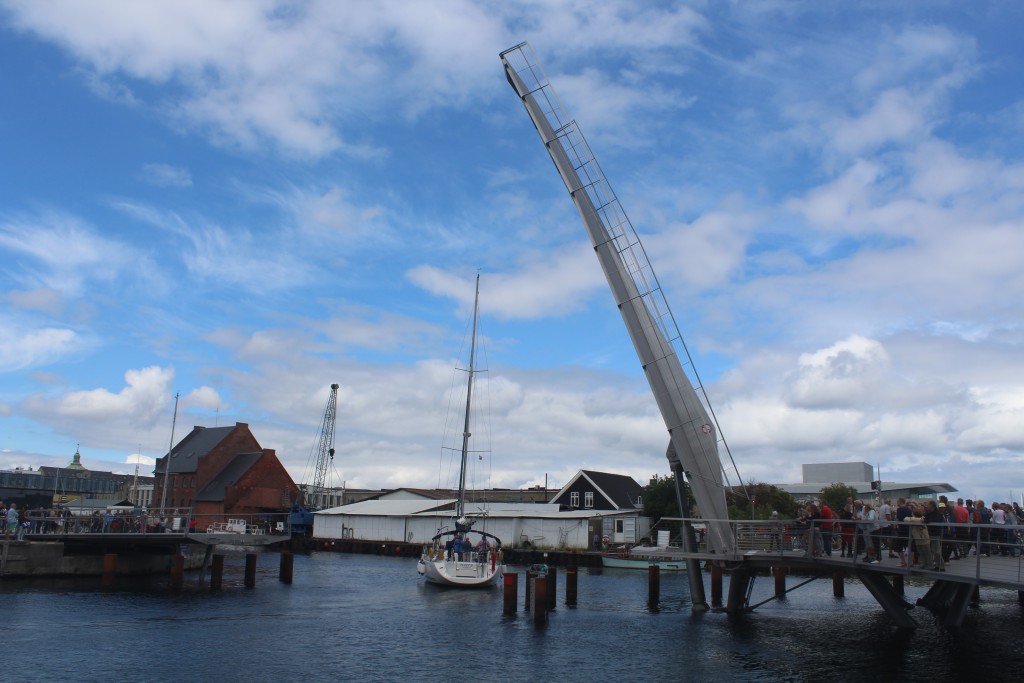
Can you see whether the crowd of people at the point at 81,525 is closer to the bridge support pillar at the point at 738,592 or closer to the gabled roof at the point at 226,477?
the bridge support pillar at the point at 738,592

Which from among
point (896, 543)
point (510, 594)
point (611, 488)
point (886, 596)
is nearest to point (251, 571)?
point (510, 594)

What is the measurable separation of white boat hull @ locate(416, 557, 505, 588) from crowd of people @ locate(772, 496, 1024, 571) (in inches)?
778

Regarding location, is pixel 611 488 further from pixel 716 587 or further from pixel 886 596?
pixel 886 596

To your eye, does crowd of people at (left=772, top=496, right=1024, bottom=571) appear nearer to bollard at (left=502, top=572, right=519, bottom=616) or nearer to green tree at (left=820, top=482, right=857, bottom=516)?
bollard at (left=502, top=572, right=519, bottom=616)

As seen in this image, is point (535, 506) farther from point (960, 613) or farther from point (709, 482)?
point (960, 613)

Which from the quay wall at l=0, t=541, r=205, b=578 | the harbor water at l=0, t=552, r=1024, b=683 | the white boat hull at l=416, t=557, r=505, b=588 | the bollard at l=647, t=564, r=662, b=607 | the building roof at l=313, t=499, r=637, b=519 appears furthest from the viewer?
the building roof at l=313, t=499, r=637, b=519

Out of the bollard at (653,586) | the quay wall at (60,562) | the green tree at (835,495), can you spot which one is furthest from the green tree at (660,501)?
the quay wall at (60,562)

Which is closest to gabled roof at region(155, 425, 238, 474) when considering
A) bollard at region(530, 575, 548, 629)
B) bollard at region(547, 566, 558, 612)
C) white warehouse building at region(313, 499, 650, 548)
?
white warehouse building at region(313, 499, 650, 548)

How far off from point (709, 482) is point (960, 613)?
8.47 meters

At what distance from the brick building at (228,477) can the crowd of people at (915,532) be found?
78.1 meters

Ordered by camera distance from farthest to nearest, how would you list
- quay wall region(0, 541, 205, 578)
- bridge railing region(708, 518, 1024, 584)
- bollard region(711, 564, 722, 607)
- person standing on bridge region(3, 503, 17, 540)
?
person standing on bridge region(3, 503, 17, 540) → quay wall region(0, 541, 205, 578) → bollard region(711, 564, 722, 607) → bridge railing region(708, 518, 1024, 584)

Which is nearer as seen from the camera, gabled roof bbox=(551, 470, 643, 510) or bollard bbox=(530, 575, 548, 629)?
bollard bbox=(530, 575, 548, 629)

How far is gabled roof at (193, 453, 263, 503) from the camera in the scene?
94.0 meters

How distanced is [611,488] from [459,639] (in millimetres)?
59746
